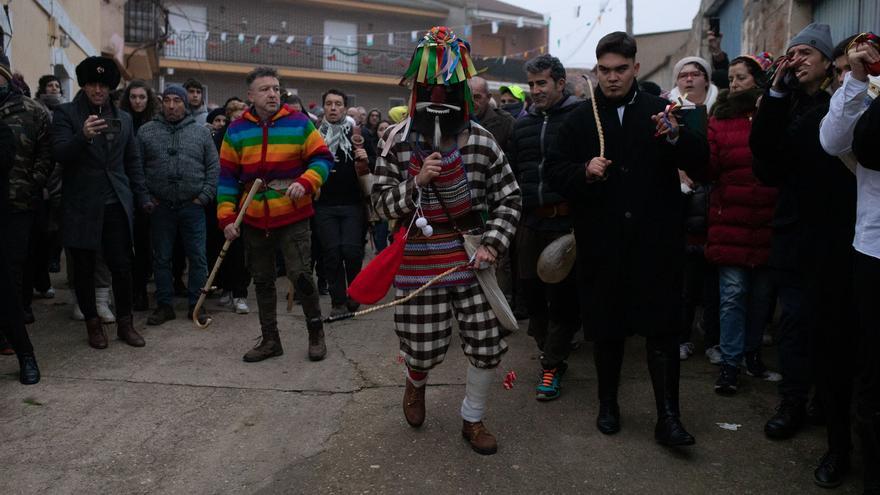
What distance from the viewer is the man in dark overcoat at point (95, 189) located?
5.79 m

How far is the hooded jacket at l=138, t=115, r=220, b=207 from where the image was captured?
271 inches

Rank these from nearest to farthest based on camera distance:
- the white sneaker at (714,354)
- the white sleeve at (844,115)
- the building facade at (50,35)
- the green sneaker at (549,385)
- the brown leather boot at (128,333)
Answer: the white sleeve at (844,115)
the green sneaker at (549,385)
the white sneaker at (714,354)
the brown leather boot at (128,333)
the building facade at (50,35)

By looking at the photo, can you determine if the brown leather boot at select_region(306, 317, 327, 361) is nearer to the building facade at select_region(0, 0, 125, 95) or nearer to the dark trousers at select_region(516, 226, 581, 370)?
the dark trousers at select_region(516, 226, 581, 370)

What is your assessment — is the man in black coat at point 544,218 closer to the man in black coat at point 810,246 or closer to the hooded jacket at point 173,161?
the man in black coat at point 810,246

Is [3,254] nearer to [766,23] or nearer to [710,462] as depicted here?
[710,462]

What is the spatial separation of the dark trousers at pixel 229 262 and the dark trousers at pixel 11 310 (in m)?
2.39

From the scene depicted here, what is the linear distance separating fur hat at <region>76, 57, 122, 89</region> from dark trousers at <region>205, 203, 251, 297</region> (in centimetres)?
199

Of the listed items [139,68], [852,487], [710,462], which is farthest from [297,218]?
[139,68]

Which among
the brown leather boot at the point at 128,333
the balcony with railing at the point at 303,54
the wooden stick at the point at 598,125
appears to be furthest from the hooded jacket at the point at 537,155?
the balcony with railing at the point at 303,54

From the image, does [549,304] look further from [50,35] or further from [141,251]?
[50,35]

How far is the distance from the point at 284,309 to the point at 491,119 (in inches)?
112

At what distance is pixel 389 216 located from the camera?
13.5ft

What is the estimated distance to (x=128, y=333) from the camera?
608cm

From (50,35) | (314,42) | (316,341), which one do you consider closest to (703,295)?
(316,341)
